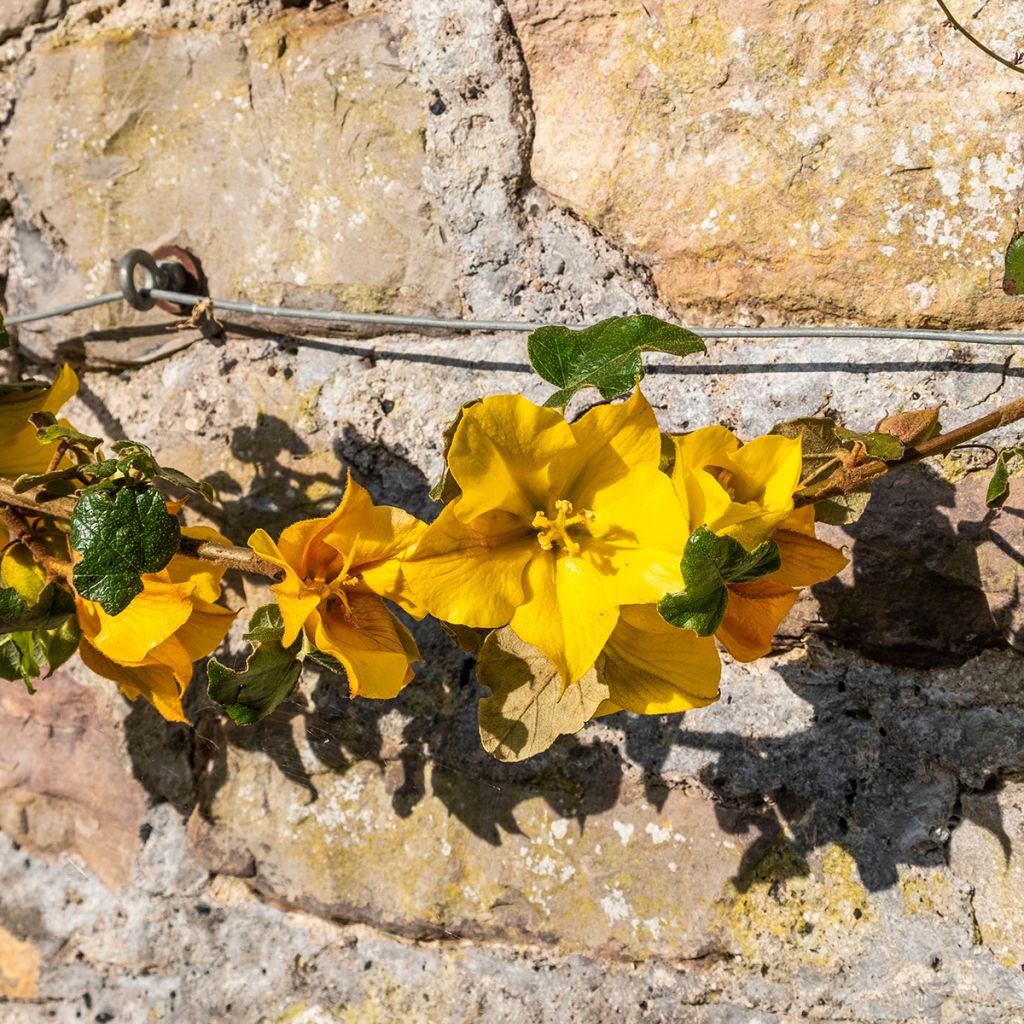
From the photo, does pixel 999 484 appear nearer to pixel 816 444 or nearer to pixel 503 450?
pixel 816 444

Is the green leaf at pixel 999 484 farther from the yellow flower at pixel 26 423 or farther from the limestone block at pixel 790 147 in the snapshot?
the yellow flower at pixel 26 423

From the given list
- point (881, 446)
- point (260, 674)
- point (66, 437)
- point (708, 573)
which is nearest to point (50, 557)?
point (66, 437)

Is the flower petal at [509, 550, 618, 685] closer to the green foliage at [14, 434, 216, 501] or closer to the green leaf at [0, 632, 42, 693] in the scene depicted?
the green foliage at [14, 434, 216, 501]

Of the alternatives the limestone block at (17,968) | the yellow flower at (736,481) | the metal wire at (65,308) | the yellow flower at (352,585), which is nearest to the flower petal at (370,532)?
the yellow flower at (352,585)

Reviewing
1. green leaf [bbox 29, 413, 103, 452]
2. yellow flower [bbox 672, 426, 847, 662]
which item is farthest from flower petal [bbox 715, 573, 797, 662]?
green leaf [bbox 29, 413, 103, 452]

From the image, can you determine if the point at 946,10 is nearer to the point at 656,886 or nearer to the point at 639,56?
the point at 639,56

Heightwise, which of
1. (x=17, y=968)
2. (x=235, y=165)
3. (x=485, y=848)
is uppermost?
(x=235, y=165)
